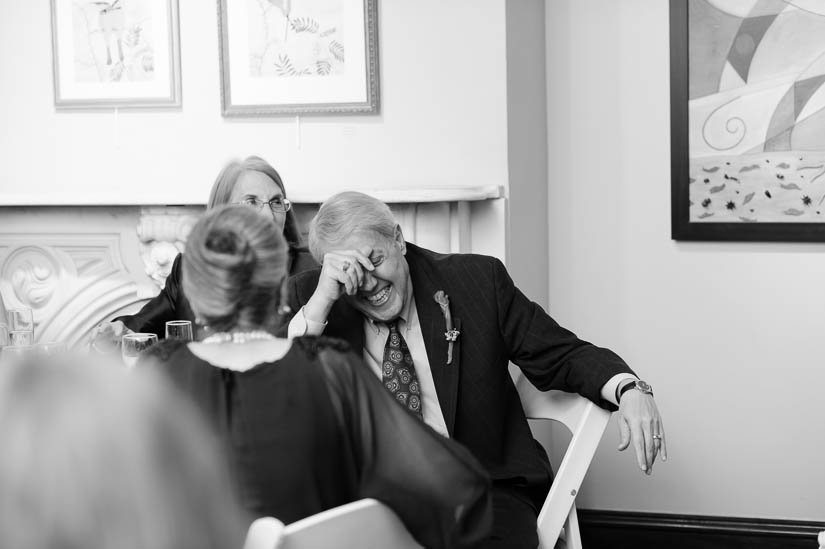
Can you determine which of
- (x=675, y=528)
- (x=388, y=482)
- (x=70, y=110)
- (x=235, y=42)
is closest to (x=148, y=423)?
(x=388, y=482)

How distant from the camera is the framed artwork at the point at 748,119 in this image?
3238 mm

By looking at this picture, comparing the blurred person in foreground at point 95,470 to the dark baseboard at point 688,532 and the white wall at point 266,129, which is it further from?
the dark baseboard at point 688,532

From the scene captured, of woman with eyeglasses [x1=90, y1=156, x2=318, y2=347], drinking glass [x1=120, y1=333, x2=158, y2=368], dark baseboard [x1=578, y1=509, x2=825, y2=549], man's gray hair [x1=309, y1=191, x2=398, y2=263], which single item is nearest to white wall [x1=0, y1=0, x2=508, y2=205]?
woman with eyeglasses [x1=90, y1=156, x2=318, y2=347]

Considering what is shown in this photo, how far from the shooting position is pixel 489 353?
2451mm

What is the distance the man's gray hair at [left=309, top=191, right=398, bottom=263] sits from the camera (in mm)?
2393

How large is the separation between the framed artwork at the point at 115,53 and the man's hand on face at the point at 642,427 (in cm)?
186

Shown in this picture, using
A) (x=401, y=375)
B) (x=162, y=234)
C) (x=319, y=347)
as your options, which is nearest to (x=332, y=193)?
(x=162, y=234)

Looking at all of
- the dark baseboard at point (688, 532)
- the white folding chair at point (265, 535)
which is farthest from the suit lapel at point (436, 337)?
the dark baseboard at point (688, 532)

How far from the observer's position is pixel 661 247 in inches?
136

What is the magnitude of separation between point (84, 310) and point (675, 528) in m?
2.13

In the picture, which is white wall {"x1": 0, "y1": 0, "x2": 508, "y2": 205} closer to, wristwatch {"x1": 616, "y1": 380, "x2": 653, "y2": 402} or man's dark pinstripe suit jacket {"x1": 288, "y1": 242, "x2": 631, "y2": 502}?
man's dark pinstripe suit jacket {"x1": 288, "y1": 242, "x2": 631, "y2": 502}

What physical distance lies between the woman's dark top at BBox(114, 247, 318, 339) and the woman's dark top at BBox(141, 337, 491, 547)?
1436 mm

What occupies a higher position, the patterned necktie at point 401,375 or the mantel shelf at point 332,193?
the mantel shelf at point 332,193

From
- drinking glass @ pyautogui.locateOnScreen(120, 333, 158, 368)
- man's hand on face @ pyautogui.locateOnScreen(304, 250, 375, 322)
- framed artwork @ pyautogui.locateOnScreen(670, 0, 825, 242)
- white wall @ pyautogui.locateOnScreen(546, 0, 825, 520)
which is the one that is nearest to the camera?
drinking glass @ pyautogui.locateOnScreen(120, 333, 158, 368)
